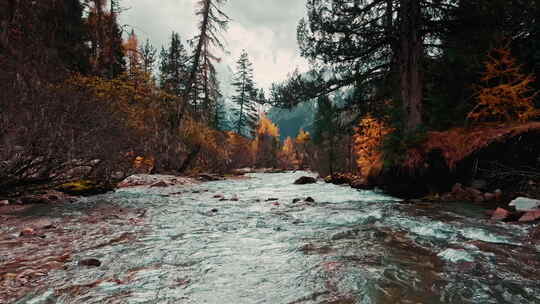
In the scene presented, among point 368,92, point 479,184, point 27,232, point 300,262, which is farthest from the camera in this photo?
point 368,92

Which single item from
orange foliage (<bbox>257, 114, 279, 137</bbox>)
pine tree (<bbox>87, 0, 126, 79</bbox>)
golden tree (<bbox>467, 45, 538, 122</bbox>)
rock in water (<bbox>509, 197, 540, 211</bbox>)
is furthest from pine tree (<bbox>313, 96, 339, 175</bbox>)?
orange foliage (<bbox>257, 114, 279, 137</bbox>)

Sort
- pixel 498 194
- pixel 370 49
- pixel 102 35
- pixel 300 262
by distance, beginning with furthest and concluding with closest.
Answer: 1. pixel 102 35
2. pixel 370 49
3. pixel 498 194
4. pixel 300 262

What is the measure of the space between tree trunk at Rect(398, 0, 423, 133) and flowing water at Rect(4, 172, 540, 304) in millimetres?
5293

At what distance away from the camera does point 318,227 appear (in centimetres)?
495

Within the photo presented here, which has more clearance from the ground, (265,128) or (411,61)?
(265,128)

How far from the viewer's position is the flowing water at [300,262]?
7.56ft

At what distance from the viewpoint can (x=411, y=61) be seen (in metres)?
10.2

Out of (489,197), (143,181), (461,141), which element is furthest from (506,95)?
(143,181)

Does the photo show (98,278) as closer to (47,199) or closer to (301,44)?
(47,199)

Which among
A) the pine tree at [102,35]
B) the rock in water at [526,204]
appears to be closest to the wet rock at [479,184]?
the rock in water at [526,204]

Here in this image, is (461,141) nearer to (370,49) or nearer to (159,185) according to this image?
(370,49)

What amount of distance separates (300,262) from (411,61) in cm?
959

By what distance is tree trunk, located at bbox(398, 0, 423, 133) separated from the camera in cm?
990

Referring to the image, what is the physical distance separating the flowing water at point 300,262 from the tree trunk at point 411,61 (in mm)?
5293
